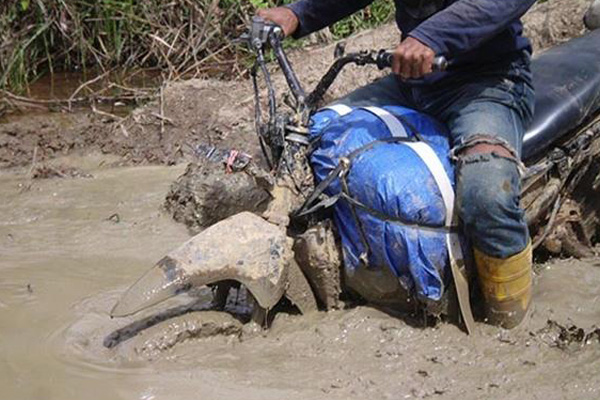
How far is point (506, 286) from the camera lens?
11.2 ft

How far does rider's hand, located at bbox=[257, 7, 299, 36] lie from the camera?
393cm

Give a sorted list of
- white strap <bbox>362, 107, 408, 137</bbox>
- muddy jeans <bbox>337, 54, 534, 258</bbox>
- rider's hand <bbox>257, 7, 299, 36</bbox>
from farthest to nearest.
Answer: rider's hand <bbox>257, 7, 299, 36</bbox> → white strap <bbox>362, 107, 408, 137</bbox> → muddy jeans <bbox>337, 54, 534, 258</bbox>

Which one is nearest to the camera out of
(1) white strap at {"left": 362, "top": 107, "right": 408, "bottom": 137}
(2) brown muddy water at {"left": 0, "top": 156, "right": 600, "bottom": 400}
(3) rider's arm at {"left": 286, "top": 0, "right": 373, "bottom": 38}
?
(2) brown muddy water at {"left": 0, "top": 156, "right": 600, "bottom": 400}

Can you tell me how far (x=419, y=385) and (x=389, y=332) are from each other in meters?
0.33

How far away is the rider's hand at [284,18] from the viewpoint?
3.93 meters

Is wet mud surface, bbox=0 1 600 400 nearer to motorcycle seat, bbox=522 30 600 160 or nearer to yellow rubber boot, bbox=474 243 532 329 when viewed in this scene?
yellow rubber boot, bbox=474 243 532 329

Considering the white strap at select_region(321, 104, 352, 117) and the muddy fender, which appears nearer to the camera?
the muddy fender

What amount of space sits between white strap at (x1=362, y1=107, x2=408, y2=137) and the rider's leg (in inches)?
7.5

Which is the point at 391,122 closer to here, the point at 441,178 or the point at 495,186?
the point at 441,178

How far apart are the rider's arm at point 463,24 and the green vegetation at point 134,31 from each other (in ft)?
12.5

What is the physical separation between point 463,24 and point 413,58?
216mm

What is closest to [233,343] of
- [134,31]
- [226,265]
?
[226,265]

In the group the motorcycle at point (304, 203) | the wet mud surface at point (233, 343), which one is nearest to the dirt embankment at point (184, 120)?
the wet mud surface at point (233, 343)

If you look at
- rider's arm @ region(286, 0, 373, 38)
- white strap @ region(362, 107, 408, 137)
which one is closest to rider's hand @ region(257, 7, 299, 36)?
rider's arm @ region(286, 0, 373, 38)
